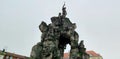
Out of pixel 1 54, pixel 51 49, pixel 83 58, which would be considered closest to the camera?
pixel 51 49

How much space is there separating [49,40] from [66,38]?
66.9 inches

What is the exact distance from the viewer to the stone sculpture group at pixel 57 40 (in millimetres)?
13477

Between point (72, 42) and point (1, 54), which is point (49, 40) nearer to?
point (72, 42)

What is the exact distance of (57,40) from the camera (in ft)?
46.6

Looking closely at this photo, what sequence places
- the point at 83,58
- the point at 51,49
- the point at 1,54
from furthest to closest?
1. the point at 1,54
2. the point at 83,58
3. the point at 51,49

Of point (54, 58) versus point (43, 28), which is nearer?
point (54, 58)

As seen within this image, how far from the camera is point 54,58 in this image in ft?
44.3

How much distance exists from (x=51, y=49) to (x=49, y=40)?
2.37 ft

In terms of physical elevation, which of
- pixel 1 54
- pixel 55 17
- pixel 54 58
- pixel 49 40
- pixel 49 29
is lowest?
pixel 54 58

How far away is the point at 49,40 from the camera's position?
13695 mm

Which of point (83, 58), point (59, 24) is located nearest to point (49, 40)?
point (59, 24)

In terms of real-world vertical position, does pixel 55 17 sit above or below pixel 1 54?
below

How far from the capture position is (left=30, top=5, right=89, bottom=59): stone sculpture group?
1348 cm

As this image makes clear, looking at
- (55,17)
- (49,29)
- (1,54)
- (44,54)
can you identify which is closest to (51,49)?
(44,54)
